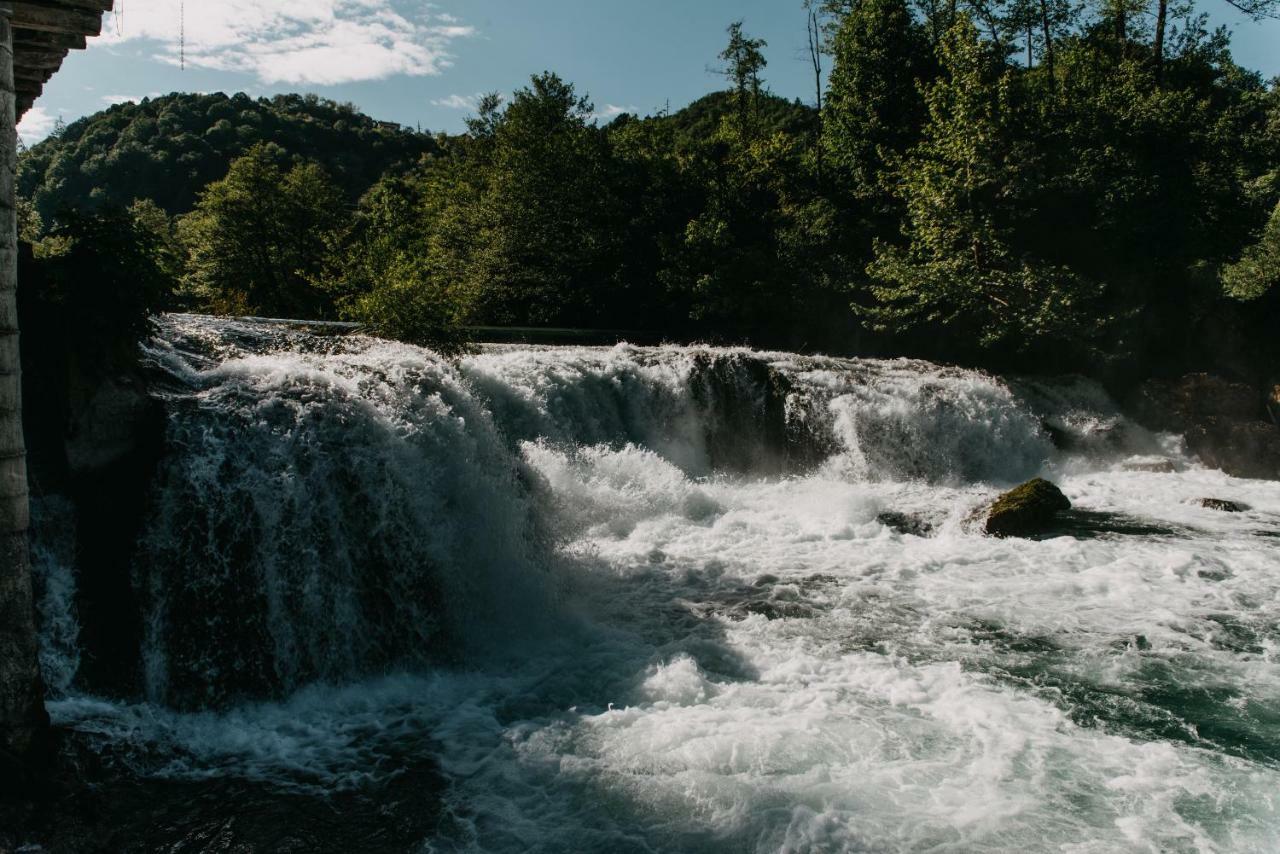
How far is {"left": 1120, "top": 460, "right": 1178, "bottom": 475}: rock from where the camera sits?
56.4 feet

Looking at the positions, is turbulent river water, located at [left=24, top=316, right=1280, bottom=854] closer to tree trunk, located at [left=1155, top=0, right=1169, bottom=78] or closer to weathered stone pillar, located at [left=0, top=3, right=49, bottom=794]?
weathered stone pillar, located at [left=0, top=3, right=49, bottom=794]

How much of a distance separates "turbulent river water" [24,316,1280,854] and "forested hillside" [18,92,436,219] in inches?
1735

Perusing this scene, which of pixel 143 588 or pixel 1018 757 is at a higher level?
pixel 143 588

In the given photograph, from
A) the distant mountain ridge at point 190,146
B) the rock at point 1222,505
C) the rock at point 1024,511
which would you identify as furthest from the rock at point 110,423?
the distant mountain ridge at point 190,146

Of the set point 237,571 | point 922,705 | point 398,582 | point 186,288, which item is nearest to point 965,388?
point 922,705

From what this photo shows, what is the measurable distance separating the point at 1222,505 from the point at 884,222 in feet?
51.6

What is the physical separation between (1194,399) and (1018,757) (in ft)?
55.0

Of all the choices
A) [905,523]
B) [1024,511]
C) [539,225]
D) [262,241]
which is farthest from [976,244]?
[262,241]

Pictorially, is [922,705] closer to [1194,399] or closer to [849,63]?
[1194,399]

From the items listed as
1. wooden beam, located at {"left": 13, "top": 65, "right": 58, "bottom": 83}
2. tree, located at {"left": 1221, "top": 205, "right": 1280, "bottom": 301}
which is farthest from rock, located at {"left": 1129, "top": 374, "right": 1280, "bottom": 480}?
wooden beam, located at {"left": 13, "top": 65, "right": 58, "bottom": 83}

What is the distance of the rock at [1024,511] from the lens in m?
12.6

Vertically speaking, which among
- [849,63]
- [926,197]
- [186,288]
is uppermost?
[849,63]

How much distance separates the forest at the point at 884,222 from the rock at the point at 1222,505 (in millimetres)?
6855

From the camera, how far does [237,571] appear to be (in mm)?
7742
